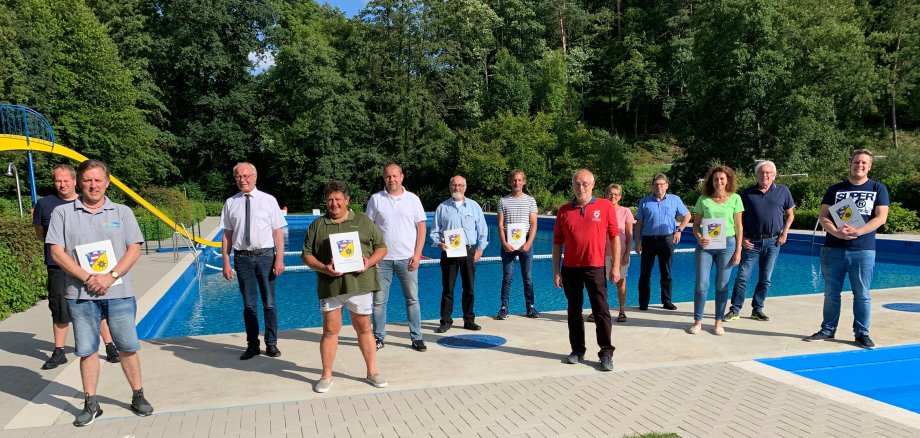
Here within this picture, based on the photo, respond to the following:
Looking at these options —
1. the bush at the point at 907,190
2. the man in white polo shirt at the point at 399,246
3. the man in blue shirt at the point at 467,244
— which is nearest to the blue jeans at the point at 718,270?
the man in blue shirt at the point at 467,244

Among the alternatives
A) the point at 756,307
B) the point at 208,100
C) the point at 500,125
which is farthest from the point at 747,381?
the point at 208,100

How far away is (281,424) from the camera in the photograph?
12.3 feet

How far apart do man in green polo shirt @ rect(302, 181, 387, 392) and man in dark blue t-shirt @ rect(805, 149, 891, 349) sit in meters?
4.36

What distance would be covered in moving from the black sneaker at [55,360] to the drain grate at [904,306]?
9052 mm

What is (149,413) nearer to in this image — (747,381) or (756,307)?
A: (747,381)

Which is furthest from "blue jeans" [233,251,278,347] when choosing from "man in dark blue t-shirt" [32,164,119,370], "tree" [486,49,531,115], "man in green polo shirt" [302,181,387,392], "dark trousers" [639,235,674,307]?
"tree" [486,49,531,115]

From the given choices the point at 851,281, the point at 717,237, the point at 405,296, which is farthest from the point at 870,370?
the point at 405,296

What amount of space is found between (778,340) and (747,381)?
1531 millimetres

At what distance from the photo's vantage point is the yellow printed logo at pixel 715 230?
5.87 metres

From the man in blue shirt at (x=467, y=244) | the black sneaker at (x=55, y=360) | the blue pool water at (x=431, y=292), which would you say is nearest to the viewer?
the black sneaker at (x=55, y=360)

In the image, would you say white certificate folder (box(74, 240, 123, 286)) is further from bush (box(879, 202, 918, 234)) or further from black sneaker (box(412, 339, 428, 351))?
bush (box(879, 202, 918, 234))

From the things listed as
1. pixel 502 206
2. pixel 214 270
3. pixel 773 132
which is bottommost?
pixel 214 270

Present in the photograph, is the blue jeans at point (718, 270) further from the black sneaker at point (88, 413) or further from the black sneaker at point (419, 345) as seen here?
the black sneaker at point (88, 413)

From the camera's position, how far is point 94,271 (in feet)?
12.5
